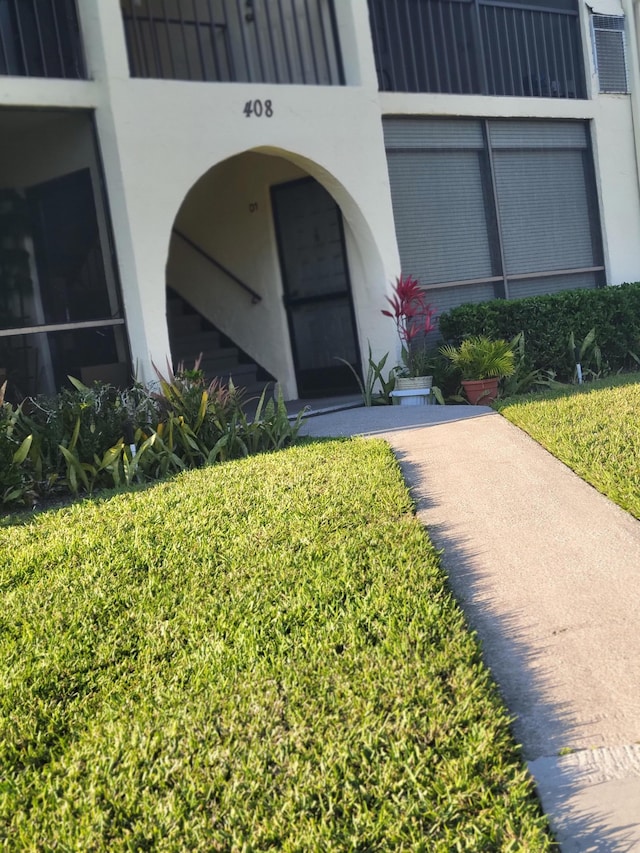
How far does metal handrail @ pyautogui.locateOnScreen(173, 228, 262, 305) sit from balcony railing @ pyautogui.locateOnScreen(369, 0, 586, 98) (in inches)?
116

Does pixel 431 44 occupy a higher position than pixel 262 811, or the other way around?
pixel 431 44

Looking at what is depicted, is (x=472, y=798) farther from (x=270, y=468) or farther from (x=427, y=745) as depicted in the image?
(x=270, y=468)

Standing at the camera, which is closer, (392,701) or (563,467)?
(392,701)

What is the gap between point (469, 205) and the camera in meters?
11.9

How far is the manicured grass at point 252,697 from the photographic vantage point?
2.70 m

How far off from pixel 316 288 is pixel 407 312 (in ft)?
5.38

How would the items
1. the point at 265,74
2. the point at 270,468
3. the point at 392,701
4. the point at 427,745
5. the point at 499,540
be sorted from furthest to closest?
the point at 265,74 < the point at 270,468 < the point at 499,540 < the point at 392,701 < the point at 427,745

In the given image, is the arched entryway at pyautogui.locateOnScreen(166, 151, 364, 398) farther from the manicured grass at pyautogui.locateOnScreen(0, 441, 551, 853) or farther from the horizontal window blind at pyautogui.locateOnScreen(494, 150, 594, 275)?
the manicured grass at pyautogui.locateOnScreen(0, 441, 551, 853)

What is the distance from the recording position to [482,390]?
10.1m

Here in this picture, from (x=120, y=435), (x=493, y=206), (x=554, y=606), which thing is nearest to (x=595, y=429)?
(x=554, y=606)

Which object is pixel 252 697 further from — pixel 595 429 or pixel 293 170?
pixel 293 170

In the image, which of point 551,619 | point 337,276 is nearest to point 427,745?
point 551,619

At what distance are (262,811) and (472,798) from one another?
60 cm

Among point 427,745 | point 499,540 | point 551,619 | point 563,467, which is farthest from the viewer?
point 563,467
